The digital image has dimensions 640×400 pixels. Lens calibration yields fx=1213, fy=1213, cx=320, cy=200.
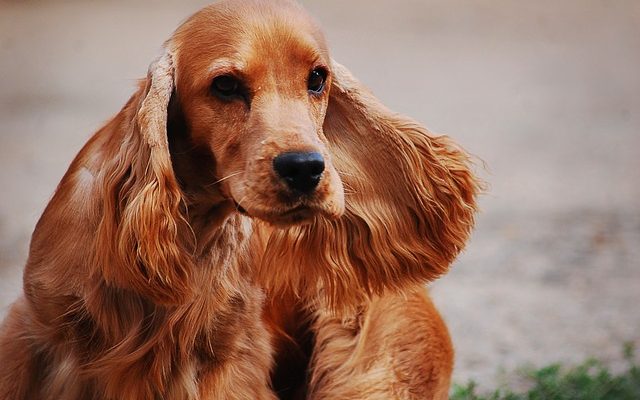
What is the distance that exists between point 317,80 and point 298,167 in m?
0.42

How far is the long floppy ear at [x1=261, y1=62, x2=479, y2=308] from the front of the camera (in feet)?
11.9

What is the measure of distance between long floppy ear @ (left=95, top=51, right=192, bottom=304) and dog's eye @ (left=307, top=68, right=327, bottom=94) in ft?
1.23

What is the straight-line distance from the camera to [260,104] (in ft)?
10.3

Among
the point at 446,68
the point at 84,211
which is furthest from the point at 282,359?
the point at 446,68

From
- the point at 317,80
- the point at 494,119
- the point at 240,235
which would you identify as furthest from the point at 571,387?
the point at 494,119

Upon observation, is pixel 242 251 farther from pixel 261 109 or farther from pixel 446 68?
pixel 446 68

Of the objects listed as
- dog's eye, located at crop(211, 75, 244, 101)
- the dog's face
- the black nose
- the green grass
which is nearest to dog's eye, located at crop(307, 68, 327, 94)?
the dog's face

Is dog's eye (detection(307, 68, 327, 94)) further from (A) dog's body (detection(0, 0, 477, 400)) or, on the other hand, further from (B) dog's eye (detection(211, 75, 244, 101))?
(B) dog's eye (detection(211, 75, 244, 101))

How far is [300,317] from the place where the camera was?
13.7 ft

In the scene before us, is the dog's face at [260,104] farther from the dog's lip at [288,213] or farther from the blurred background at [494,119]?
the blurred background at [494,119]

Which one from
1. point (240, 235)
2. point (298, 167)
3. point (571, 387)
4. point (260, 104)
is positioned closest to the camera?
point (298, 167)

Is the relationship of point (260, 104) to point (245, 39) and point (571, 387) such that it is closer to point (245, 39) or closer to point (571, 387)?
point (245, 39)

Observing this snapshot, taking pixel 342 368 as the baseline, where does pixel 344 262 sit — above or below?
above

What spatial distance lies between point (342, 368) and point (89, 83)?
21.6 ft
